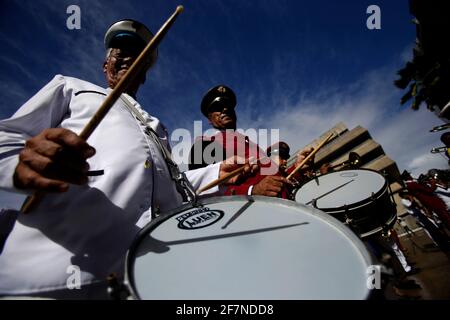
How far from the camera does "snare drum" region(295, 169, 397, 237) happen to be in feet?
7.47

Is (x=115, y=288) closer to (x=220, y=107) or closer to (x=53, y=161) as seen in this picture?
(x=53, y=161)

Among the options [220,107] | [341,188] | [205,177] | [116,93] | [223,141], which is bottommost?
[116,93]

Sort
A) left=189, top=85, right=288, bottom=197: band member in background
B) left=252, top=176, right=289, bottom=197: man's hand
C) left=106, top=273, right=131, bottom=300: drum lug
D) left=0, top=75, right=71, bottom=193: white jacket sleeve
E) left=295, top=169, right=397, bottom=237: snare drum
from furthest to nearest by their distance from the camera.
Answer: left=189, top=85, right=288, bottom=197: band member in background → left=295, top=169, right=397, bottom=237: snare drum → left=252, top=176, right=289, bottom=197: man's hand → left=0, top=75, right=71, bottom=193: white jacket sleeve → left=106, top=273, right=131, bottom=300: drum lug

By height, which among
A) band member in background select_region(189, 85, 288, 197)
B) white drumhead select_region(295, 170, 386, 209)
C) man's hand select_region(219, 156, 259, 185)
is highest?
band member in background select_region(189, 85, 288, 197)

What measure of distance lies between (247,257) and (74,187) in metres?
0.71

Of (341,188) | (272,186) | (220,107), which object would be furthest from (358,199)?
(220,107)

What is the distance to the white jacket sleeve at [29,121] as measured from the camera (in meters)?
0.80

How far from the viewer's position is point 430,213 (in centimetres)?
606

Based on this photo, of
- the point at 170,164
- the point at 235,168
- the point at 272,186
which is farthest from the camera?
the point at 272,186

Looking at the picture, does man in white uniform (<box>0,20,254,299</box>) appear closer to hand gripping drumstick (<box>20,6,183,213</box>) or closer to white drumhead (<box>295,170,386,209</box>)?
hand gripping drumstick (<box>20,6,183,213</box>)

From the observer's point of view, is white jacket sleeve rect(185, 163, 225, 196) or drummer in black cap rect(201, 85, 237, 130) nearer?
white jacket sleeve rect(185, 163, 225, 196)

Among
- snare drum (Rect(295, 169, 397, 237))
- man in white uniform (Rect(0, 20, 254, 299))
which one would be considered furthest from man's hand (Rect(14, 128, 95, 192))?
snare drum (Rect(295, 169, 397, 237))

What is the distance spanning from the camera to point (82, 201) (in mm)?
876
